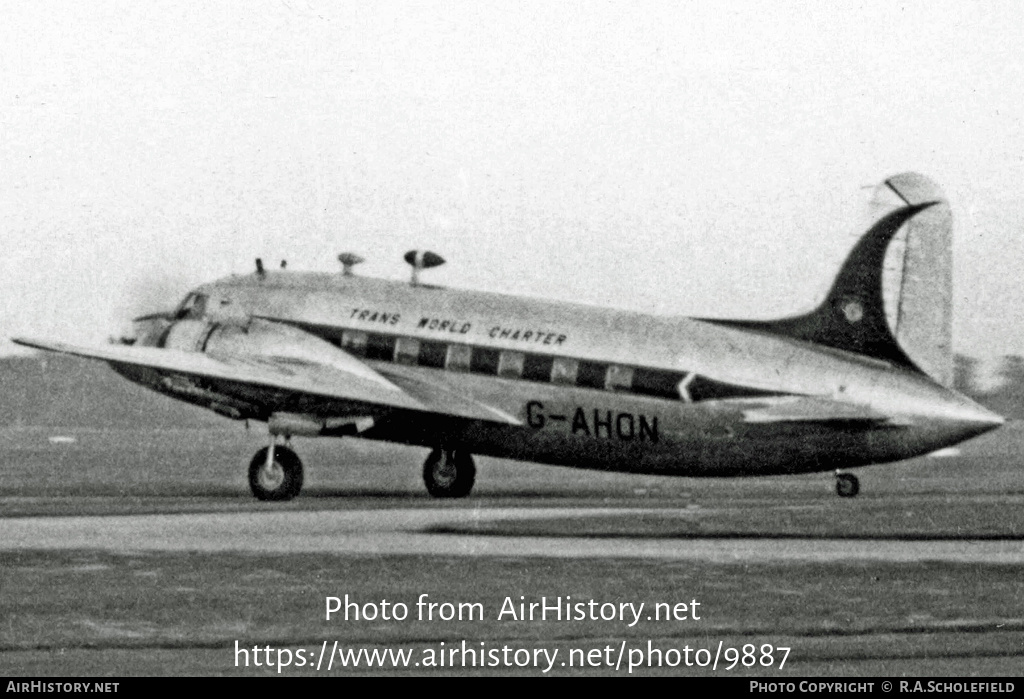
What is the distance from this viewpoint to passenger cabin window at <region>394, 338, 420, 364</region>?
34062mm

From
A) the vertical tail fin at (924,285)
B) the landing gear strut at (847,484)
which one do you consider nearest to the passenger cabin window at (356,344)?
the landing gear strut at (847,484)

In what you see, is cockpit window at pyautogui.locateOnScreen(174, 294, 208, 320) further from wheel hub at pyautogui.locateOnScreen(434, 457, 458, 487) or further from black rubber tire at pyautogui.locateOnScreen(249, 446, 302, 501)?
wheel hub at pyautogui.locateOnScreen(434, 457, 458, 487)

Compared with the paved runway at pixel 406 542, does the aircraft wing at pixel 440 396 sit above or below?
above

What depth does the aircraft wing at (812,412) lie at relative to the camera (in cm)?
2923

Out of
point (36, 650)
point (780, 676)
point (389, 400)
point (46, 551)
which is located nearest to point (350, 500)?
point (389, 400)

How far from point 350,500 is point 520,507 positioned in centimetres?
398

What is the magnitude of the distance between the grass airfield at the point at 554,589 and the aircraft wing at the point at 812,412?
168 centimetres

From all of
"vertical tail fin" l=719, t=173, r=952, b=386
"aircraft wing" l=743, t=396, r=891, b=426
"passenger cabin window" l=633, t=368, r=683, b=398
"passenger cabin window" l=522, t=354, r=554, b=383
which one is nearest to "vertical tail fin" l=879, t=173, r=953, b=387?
"vertical tail fin" l=719, t=173, r=952, b=386

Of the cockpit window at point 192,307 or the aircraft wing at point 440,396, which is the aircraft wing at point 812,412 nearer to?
the aircraft wing at point 440,396

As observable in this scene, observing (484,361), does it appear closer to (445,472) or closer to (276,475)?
(445,472)

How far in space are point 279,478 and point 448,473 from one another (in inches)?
158

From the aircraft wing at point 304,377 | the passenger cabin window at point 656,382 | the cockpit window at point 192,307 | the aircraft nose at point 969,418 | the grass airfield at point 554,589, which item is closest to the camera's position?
the grass airfield at point 554,589

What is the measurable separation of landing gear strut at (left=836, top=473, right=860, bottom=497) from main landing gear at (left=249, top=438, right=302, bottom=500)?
10259 millimetres
